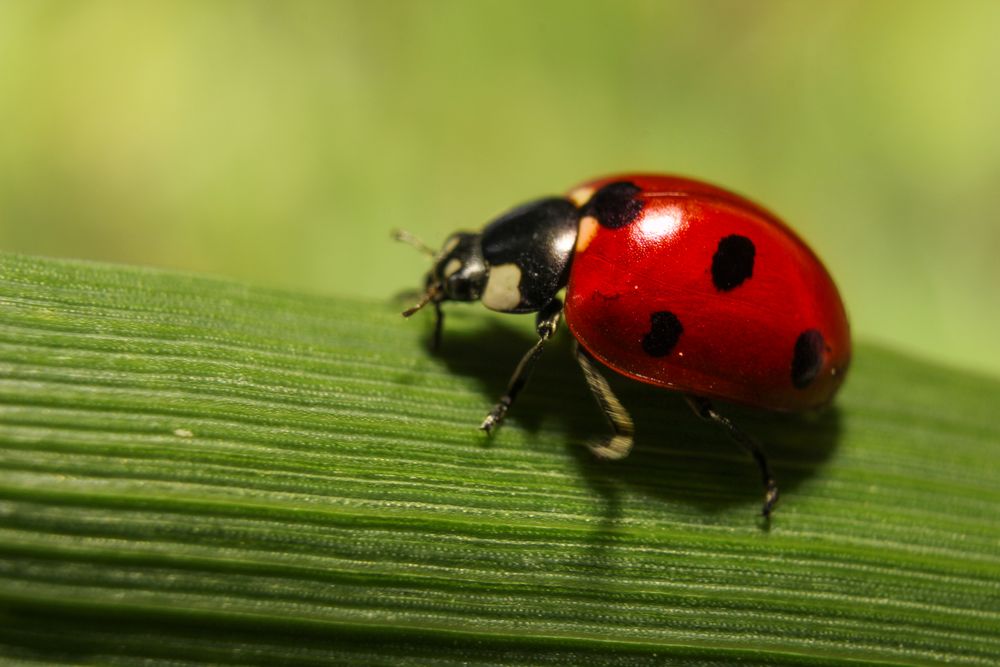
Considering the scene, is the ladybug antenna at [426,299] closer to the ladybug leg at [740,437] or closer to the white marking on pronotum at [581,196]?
the white marking on pronotum at [581,196]

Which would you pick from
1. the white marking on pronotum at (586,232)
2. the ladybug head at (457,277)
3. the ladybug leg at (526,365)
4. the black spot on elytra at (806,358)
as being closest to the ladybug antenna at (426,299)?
the ladybug head at (457,277)

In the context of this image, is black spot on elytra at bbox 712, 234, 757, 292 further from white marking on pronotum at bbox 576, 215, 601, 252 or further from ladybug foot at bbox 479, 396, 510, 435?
ladybug foot at bbox 479, 396, 510, 435

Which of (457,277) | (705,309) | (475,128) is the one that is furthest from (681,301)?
(475,128)

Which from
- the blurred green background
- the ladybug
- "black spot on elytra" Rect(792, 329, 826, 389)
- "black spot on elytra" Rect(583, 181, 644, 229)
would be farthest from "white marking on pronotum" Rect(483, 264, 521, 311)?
the blurred green background

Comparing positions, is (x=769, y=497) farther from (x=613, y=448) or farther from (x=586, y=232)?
(x=586, y=232)

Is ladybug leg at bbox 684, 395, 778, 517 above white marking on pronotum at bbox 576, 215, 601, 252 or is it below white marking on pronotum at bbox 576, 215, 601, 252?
below
